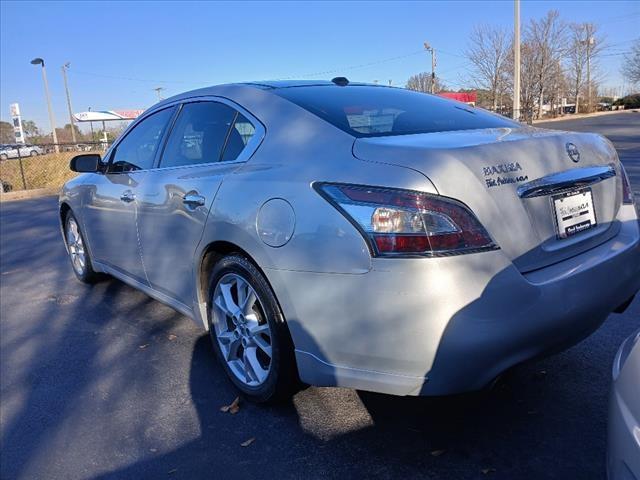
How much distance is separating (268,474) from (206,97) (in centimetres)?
217

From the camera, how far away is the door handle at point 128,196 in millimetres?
3677

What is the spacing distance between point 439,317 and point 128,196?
8.42 ft

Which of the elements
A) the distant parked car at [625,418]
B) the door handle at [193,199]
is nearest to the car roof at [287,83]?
the door handle at [193,199]

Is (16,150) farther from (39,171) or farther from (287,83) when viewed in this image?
(287,83)

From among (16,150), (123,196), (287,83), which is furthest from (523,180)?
(16,150)

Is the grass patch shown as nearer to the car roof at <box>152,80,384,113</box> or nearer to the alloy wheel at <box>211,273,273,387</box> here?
the car roof at <box>152,80,384,113</box>

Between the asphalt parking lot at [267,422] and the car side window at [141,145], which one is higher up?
the car side window at [141,145]

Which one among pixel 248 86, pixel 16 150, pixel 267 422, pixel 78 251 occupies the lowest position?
pixel 267 422

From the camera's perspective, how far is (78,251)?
17.2ft

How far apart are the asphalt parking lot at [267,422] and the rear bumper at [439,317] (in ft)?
0.89

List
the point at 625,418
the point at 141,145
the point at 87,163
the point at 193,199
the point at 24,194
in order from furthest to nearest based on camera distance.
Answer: the point at 24,194, the point at 87,163, the point at 141,145, the point at 193,199, the point at 625,418

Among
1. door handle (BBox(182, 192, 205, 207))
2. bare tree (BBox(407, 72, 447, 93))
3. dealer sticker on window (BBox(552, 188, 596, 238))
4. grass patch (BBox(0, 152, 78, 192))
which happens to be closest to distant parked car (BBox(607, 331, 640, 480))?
dealer sticker on window (BBox(552, 188, 596, 238))

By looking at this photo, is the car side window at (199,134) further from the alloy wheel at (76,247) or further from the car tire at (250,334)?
the alloy wheel at (76,247)

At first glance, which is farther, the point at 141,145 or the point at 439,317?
the point at 141,145
